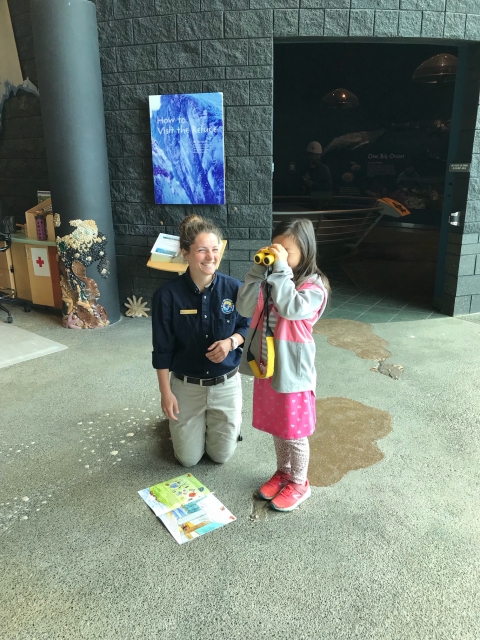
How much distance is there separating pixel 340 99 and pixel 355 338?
20.1 feet

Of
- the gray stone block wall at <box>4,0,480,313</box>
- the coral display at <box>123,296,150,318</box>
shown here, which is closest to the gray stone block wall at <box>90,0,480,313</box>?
the gray stone block wall at <box>4,0,480,313</box>

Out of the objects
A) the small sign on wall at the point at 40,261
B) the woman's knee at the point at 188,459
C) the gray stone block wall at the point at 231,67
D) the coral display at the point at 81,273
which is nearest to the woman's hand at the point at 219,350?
the woman's knee at the point at 188,459

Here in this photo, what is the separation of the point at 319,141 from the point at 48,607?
970 cm

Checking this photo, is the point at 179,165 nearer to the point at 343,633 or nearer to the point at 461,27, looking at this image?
the point at 461,27

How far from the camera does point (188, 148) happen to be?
14.7 ft

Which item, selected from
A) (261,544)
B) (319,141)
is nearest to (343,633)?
(261,544)

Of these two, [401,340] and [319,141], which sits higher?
[319,141]

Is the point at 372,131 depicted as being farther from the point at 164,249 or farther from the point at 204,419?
the point at 204,419

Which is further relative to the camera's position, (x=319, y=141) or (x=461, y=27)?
(x=319, y=141)

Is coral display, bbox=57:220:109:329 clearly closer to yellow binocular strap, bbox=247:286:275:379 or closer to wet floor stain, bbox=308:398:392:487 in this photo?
wet floor stain, bbox=308:398:392:487

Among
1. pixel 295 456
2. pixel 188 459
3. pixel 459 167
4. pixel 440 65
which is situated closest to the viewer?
pixel 295 456

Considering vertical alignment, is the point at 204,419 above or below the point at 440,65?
below

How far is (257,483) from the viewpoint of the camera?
2.40m

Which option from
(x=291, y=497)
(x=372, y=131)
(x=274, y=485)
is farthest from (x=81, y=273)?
(x=372, y=131)
